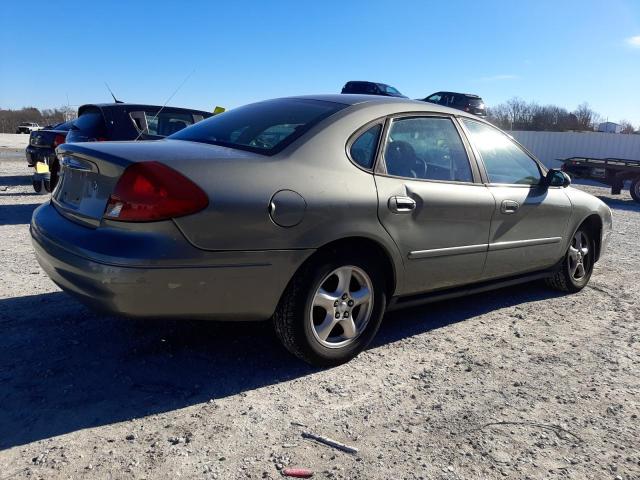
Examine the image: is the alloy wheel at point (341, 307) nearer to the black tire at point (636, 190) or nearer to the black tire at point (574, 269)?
the black tire at point (574, 269)

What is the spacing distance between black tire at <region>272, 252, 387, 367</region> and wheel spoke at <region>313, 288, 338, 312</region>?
0.05 m

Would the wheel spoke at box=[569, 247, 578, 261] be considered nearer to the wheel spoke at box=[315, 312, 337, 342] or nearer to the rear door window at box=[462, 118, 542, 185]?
the rear door window at box=[462, 118, 542, 185]

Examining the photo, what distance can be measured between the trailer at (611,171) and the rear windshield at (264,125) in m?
14.3

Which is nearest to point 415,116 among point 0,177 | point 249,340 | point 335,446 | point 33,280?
point 249,340

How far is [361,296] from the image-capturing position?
3279mm

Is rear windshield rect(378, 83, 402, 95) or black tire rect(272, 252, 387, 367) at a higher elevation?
rear windshield rect(378, 83, 402, 95)

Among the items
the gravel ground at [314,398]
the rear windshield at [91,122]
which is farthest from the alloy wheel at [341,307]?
the rear windshield at [91,122]

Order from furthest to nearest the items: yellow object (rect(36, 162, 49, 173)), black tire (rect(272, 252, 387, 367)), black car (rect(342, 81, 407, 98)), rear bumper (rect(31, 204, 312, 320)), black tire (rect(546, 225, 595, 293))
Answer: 1. black car (rect(342, 81, 407, 98))
2. yellow object (rect(36, 162, 49, 173))
3. black tire (rect(546, 225, 595, 293))
4. black tire (rect(272, 252, 387, 367))
5. rear bumper (rect(31, 204, 312, 320))

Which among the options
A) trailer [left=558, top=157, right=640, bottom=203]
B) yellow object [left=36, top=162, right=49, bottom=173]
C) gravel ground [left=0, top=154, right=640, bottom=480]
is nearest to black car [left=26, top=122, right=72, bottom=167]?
yellow object [left=36, top=162, right=49, bottom=173]

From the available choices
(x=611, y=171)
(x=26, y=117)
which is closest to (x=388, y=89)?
(x=611, y=171)

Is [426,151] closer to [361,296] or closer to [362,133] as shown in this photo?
[362,133]

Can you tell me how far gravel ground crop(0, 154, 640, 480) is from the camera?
7.59 ft

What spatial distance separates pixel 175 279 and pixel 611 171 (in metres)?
16.1

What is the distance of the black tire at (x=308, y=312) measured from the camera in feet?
9.74
